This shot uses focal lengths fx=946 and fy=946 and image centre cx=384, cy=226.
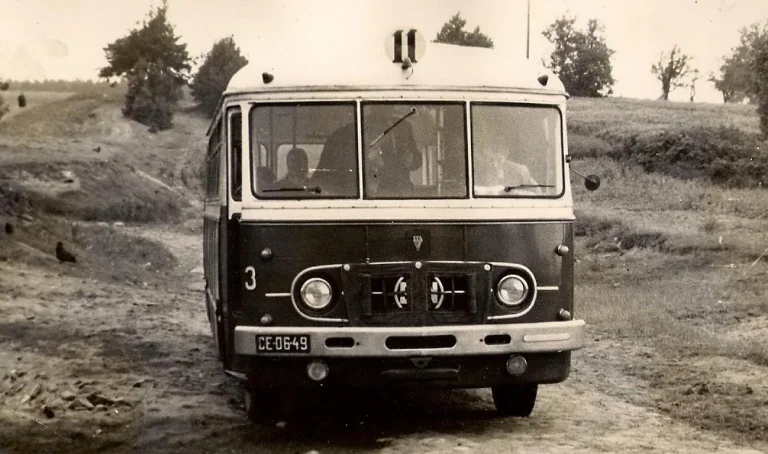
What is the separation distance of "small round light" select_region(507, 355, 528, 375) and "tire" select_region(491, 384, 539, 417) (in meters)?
0.79

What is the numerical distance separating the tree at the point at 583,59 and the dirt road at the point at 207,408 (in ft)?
32.2

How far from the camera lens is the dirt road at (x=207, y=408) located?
6461mm

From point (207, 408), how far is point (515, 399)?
249 centimetres

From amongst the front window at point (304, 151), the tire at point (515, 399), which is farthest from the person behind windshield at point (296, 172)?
the tire at point (515, 399)

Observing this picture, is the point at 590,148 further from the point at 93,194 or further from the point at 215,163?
the point at 215,163

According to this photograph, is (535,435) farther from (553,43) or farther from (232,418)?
(553,43)

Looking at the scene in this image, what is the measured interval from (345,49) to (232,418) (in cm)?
295

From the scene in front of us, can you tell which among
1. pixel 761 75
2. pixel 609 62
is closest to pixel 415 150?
pixel 761 75

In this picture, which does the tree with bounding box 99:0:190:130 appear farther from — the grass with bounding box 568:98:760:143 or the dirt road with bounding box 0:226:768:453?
the grass with bounding box 568:98:760:143

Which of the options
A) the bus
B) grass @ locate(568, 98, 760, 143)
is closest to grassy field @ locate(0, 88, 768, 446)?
grass @ locate(568, 98, 760, 143)

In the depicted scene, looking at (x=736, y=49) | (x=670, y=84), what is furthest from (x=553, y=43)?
(x=736, y=49)

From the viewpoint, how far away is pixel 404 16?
8.25 metres

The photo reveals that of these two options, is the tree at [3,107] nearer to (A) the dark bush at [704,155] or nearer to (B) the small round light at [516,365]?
(B) the small round light at [516,365]

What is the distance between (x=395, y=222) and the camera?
6.28 m
